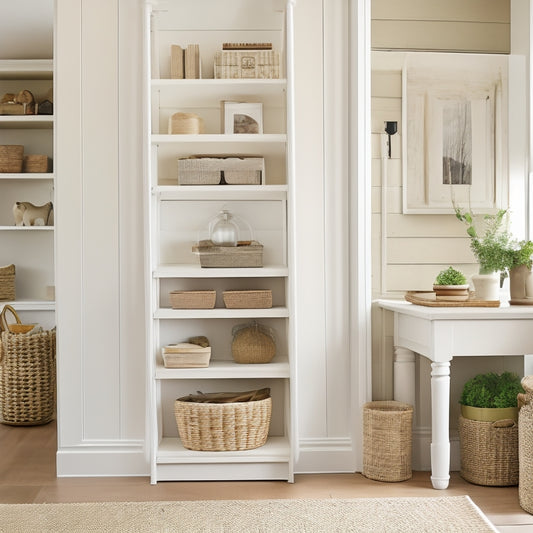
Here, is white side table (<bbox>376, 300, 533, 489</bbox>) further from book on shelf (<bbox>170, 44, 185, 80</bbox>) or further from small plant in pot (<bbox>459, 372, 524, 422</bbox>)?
book on shelf (<bbox>170, 44, 185, 80</bbox>)

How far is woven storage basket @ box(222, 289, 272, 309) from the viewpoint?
329 cm

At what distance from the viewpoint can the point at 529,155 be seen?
352 centimetres

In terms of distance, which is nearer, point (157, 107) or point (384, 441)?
point (384, 441)

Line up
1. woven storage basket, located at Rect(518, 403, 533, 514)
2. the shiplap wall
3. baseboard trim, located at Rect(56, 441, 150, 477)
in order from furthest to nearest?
1. the shiplap wall
2. baseboard trim, located at Rect(56, 441, 150, 477)
3. woven storage basket, located at Rect(518, 403, 533, 514)

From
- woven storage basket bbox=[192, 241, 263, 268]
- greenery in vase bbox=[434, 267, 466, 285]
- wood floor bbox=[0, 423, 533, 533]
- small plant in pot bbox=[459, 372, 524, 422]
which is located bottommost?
wood floor bbox=[0, 423, 533, 533]

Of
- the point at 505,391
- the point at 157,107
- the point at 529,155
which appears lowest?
the point at 505,391

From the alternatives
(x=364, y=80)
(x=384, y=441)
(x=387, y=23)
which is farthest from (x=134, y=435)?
(x=387, y=23)

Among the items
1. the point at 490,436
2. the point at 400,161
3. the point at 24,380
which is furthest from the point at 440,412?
the point at 24,380

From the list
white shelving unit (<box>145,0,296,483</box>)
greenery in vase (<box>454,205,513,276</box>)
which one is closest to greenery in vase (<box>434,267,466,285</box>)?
greenery in vase (<box>454,205,513,276</box>)

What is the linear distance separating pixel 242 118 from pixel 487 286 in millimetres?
1345

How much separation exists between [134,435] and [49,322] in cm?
224

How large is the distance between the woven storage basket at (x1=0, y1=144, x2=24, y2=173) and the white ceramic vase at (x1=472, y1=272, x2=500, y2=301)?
11.7ft

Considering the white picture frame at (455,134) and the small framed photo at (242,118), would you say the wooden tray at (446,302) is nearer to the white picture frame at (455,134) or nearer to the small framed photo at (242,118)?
the white picture frame at (455,134)

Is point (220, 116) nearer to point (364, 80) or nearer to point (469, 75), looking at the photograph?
point (364, 80)
